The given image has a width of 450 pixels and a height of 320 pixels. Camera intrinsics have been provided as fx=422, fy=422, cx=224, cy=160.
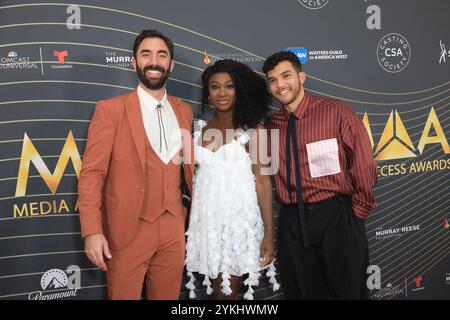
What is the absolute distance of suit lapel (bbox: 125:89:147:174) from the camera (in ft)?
6.79

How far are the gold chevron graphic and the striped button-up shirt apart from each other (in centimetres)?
107

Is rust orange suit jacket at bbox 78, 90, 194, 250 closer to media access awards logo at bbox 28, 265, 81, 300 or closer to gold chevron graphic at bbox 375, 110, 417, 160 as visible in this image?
media access awards logo at bbox 28, 265, 81, 300

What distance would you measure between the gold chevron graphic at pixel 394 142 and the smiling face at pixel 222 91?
1398 mm

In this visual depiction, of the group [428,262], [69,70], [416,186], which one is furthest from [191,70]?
[428,262]

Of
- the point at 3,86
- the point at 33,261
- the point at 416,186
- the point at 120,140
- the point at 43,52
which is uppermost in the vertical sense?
the point at 43,52

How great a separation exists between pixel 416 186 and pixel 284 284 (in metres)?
1.65

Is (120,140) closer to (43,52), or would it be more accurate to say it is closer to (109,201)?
(109,201)

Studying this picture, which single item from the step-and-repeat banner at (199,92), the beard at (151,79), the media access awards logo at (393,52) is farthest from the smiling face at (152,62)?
the media access awards logo at (393,52)

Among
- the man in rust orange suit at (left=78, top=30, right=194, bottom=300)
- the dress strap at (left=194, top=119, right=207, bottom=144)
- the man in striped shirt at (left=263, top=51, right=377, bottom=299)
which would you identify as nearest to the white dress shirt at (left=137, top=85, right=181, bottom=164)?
the man in rust orange suit at (left=78, top=30, right=194, bottom=300)

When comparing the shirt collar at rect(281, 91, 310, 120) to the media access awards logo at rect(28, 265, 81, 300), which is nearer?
the shirt collar at rect(281, 91, 310, 120)

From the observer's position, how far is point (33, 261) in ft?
8.30

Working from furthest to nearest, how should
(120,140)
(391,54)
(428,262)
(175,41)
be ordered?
(428,262) < (391,54) < (175,41) < (120,140)

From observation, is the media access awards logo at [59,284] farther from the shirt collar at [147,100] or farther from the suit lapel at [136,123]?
the shirt collar at [147,100]

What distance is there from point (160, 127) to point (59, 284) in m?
1.22
